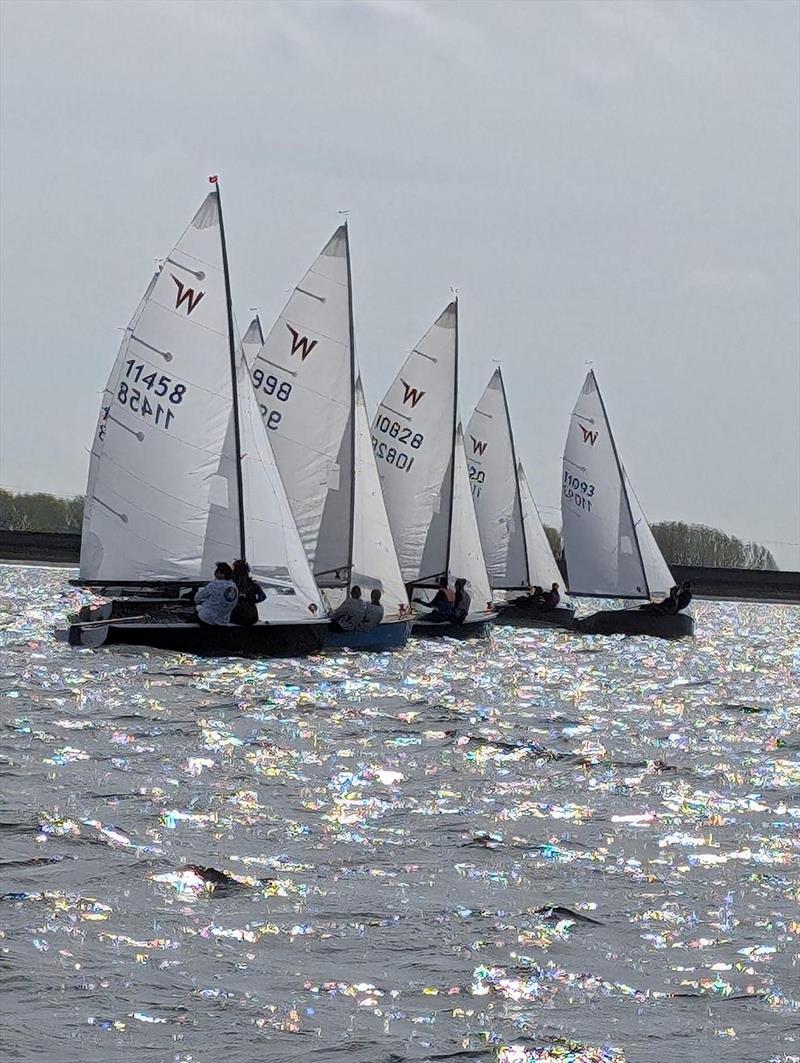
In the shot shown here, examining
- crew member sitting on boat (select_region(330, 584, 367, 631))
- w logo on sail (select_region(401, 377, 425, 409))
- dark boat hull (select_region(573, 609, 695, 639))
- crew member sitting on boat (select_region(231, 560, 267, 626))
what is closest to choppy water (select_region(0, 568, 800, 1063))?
crew member sitting on boat (select_region(231, 560, 267, 626))

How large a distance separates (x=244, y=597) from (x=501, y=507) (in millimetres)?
24697

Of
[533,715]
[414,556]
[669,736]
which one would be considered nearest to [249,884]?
[669,736]

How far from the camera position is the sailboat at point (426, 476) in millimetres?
43219

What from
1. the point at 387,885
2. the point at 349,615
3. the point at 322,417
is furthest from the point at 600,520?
the point at 387,885

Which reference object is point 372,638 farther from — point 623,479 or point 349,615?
point 623,479

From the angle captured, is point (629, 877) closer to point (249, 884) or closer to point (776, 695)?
point (249, 884)

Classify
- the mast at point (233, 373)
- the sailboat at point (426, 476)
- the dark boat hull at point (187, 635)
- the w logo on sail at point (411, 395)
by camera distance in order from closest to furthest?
the dark boat hull at point (187, 635) → the mast at point (233, 373) → the sailboat at point (426, 476) → the w logo on sail at point (411, 395)

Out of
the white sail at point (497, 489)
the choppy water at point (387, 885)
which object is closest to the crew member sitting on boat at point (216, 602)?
the choppy water at point (387, 885)

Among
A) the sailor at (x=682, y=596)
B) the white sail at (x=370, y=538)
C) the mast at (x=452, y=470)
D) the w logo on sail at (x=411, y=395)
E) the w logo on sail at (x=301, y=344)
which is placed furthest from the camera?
the sailor at (x=682, y=596)

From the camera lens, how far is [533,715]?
25.3 meters

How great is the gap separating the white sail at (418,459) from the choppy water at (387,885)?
1887cm

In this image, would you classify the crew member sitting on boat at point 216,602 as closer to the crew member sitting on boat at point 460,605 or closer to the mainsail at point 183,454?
the mainsail at point 183,454

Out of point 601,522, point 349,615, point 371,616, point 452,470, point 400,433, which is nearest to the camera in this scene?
point 349,615

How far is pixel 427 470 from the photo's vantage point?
4356 centimetres
